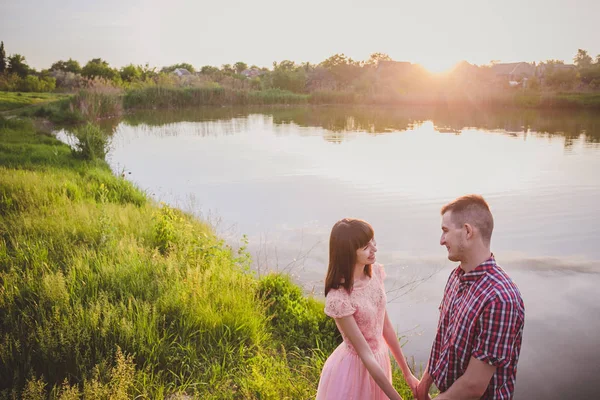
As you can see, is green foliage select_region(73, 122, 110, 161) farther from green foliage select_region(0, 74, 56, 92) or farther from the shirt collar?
green foliage select_region(0, 74, 56, 92)

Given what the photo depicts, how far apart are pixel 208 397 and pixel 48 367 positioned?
128 centimetres

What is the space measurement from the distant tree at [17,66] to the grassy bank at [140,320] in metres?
62.5

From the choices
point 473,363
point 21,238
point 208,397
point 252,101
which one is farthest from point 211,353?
point 252,101

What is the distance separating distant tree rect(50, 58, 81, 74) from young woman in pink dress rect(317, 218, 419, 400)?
82.5 metres

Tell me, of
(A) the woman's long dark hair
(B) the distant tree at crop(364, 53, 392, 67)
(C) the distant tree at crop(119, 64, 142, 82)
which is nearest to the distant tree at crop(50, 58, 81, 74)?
(C) the distant tree at crop(119, 64, 142, 82)

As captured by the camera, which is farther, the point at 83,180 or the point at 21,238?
the point at 83,180

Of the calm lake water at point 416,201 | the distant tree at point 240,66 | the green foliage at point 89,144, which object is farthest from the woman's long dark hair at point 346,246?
the distant tree at point 240,66

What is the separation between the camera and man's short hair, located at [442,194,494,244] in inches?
79.7

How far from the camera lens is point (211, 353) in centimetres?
365

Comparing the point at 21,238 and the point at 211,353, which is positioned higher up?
the point at 21,238

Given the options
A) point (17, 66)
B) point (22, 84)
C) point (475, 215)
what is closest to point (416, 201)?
point (475, 215)

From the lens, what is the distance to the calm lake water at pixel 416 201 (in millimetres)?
5133

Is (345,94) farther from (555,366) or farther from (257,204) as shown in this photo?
(555,366)

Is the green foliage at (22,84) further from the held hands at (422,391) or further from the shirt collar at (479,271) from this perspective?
the shirt collar at (479,271)
